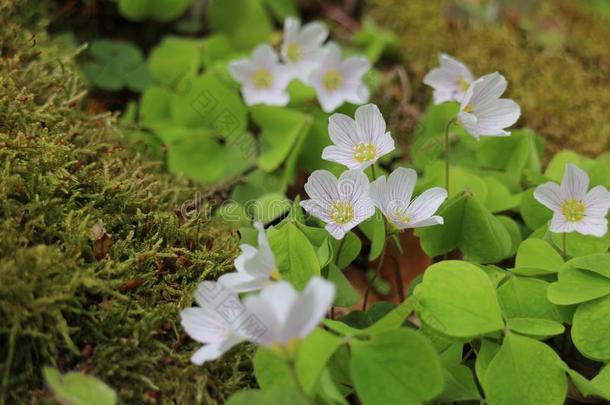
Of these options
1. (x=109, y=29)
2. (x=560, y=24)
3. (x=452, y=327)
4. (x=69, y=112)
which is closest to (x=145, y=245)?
(x=69, y=112)

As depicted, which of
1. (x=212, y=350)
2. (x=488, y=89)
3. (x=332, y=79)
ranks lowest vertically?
(x=332, y=79)

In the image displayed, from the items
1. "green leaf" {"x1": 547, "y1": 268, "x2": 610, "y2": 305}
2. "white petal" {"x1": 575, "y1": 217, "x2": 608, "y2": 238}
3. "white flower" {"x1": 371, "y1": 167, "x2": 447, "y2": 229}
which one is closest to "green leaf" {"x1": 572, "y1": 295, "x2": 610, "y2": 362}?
"green leaf" {"x1": 547, "y1": 268, "x2": 610, "y2": 305}

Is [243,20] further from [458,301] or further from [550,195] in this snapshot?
[458,301]

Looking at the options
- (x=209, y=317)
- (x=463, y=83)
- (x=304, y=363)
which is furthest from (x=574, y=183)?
(x=209, y=317)

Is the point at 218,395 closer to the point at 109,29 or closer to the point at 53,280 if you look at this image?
the point at 53,280

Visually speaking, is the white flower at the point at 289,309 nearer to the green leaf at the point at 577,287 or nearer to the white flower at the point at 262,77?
the green leaf at the point at 577,287

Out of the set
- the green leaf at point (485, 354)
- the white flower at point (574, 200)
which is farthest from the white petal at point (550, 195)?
the green leaf at point (485, 354)
